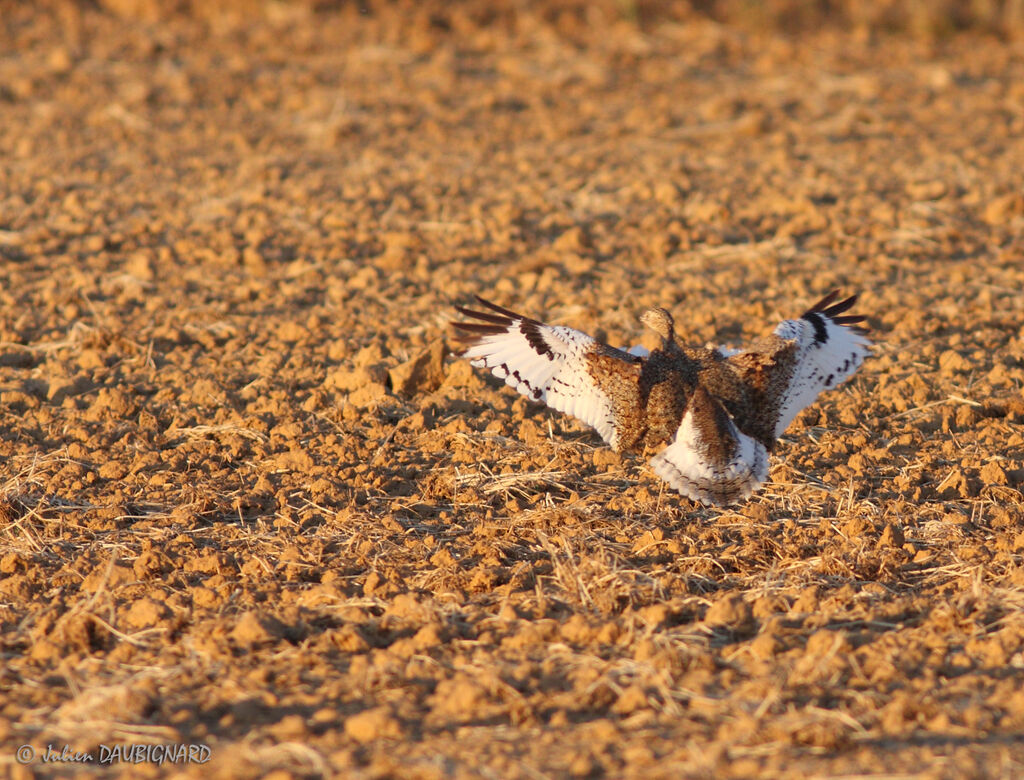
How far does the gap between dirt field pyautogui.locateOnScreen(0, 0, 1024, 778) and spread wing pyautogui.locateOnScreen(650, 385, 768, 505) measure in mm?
250

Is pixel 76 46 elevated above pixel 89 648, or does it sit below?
above

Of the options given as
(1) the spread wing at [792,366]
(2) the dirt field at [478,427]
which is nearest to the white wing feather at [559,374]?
(2) the dirt field at [478,427]

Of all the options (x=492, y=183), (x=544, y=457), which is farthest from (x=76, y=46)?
(x=544, y=457)

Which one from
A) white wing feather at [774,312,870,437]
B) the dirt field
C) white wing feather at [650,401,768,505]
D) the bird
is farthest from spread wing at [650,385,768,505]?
white wing feather at [774,312,870,437]

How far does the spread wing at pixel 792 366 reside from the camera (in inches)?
190

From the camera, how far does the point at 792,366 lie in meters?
4.91

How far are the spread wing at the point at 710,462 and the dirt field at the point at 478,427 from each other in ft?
0.82

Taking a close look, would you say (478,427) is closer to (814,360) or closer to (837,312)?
(814,360)

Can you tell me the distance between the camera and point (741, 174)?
8.98m

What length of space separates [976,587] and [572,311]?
319cm

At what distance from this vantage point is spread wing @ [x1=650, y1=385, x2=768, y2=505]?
4398mm

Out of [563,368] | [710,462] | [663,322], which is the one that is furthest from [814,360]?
[563,368]

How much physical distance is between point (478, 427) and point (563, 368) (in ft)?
2.79

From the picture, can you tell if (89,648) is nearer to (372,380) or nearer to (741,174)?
(372,380)
